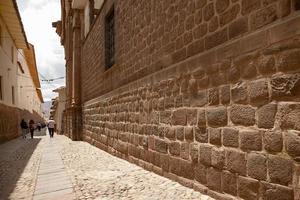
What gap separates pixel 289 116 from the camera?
302cm

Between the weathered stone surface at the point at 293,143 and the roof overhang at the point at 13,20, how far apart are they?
14.9 m

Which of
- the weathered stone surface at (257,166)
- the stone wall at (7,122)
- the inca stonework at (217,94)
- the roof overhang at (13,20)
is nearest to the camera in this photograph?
the inca stonework at (217,94)

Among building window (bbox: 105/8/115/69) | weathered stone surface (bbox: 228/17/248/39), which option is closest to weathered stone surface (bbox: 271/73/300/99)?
weathered stone surface (bbox: 228/17/248/39)

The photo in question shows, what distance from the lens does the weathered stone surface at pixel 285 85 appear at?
116 inches

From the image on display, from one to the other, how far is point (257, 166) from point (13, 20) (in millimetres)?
17249

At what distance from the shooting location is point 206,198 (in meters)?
4.28

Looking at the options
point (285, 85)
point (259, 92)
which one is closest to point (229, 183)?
point (259, 92)

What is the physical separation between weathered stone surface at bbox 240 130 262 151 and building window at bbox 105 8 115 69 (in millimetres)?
6818

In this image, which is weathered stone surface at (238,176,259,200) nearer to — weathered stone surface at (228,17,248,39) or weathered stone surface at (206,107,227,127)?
weathered stone surface at (206,107,227,127)

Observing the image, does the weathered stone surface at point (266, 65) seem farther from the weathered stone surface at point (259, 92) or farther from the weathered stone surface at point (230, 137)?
the weathered stone surface at point (230, 137)

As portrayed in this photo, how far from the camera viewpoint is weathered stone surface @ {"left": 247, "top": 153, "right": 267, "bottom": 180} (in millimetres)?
3352

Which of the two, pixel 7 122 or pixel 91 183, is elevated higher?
pixel 7 122

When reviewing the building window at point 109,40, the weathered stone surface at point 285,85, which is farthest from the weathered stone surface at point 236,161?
the building window at point 109,40

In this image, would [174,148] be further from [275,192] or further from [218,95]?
[275,192]
